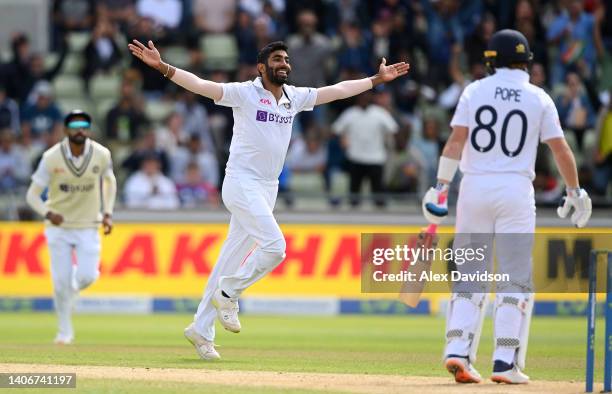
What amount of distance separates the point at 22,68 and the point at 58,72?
689mm

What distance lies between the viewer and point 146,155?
20.4 m

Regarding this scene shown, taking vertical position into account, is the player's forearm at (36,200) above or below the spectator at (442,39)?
below

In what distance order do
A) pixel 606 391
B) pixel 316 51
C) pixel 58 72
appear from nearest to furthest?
pixel 606 391 < pixel 316 51 < pixel 58 72

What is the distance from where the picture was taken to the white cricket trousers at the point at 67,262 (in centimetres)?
1419

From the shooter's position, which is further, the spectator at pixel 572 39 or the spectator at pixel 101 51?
the spectator at pixel 101 51

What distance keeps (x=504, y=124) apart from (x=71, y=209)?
606cm

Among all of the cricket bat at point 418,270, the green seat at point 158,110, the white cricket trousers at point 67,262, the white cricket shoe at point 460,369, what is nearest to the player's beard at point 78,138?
the white cricket trousers at point 67,262

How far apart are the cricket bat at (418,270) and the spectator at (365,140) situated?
32.4 feet

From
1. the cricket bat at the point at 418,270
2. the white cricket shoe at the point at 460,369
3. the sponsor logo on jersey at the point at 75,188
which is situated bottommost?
the white cricket shoe at the point at 460,369

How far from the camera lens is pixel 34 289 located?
19.6m

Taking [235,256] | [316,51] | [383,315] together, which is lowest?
[383,315]

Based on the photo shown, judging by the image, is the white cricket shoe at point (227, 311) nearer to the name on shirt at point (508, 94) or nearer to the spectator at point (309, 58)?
the name on shirt at point (508, 94)

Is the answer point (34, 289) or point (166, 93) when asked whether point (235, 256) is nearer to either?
point (34, 289)

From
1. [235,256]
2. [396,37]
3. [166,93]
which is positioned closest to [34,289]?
[166,93]
